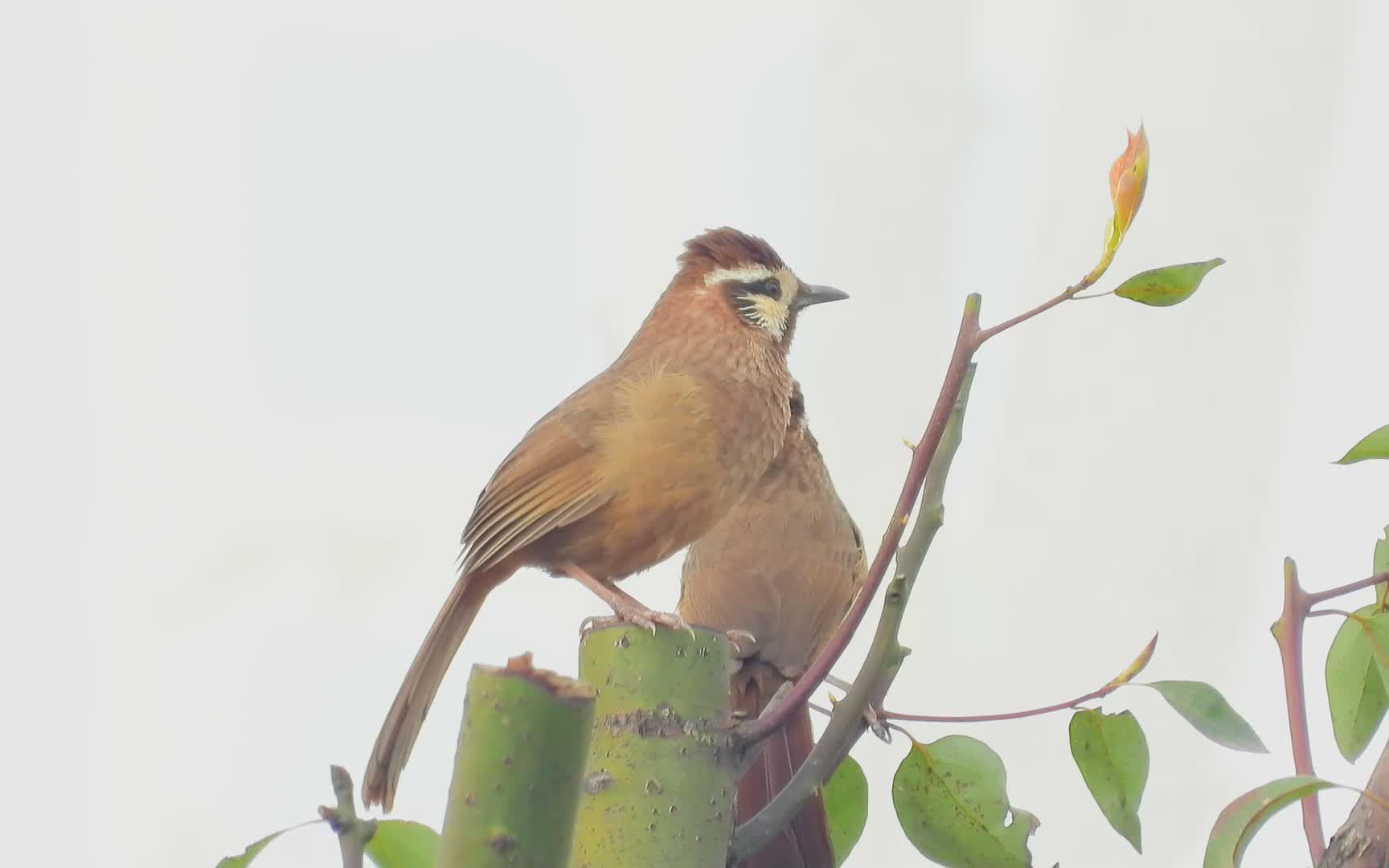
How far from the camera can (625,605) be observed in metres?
1.86

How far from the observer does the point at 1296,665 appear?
1425 millimetres

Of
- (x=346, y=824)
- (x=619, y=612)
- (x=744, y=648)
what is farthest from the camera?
(x=744, y=648)

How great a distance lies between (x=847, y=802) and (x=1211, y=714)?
0.48 m

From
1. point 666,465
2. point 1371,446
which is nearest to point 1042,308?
point 1371,446

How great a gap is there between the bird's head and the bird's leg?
0.67 metres

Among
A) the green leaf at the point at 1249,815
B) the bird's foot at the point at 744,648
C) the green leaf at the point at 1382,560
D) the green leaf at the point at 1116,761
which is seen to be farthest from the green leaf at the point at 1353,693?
the bird's foot at the point at 744,648

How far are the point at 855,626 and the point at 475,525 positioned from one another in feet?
3.59

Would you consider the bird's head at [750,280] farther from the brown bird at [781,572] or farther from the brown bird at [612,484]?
the brown bird at [612,484]

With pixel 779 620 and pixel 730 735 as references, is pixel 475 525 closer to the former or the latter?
pixel 779 620

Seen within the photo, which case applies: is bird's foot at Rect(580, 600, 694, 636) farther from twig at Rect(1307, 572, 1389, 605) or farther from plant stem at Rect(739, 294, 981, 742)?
twig at Rect(1307, 572, 1389, 605)

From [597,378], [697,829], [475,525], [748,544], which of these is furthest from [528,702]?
[748,544]

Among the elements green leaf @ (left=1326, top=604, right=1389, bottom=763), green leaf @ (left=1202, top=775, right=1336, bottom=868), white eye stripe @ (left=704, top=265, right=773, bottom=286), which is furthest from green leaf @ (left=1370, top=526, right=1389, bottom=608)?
white eye stripe @ (left=704, top=265, right=773, bottom=286)

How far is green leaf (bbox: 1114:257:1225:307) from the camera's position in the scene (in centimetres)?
122

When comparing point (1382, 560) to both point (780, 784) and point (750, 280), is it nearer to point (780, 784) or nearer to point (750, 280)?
point (780, 784)
